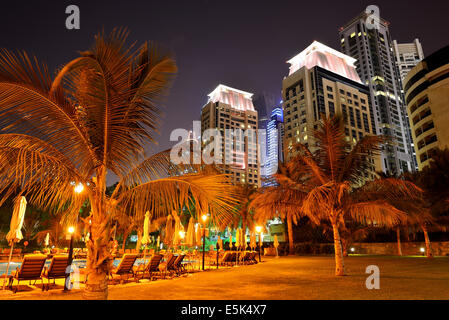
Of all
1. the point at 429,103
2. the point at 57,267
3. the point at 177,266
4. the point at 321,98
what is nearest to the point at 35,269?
the point at 57,267

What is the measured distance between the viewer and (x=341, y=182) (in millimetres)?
10664

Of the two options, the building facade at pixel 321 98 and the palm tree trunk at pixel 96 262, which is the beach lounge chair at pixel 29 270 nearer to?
the palm tree trunk at pixel 96 262

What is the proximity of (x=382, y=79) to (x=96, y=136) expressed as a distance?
149m

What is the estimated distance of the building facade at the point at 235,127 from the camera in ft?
481

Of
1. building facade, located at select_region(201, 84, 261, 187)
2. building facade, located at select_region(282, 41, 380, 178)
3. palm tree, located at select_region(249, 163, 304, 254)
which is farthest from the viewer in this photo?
building facade, located at select_region(201, 84, 261, 187)

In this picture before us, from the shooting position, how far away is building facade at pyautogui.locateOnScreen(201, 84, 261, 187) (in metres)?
147

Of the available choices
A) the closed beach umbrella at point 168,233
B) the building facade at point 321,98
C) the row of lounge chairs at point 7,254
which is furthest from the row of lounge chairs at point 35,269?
the building facade at point 321,98

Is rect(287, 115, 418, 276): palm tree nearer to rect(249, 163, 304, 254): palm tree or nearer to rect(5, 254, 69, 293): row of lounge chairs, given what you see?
rect(249, 163, 304, 254): palm tree

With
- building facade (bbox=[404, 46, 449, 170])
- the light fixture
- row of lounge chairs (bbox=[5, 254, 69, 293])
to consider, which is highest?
building facade (bbox=[404, 46, 449, 170])

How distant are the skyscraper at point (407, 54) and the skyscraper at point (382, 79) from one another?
22.6 meters

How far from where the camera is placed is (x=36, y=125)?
4652 mm

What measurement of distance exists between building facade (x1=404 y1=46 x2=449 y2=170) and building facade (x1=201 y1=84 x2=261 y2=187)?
85.6m

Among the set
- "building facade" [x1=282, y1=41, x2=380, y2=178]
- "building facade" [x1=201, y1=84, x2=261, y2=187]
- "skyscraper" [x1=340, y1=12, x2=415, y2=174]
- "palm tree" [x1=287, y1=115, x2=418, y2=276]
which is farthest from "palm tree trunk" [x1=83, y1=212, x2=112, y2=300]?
"building facade" [x1=201, y1=84, x2=261, y2=187]
